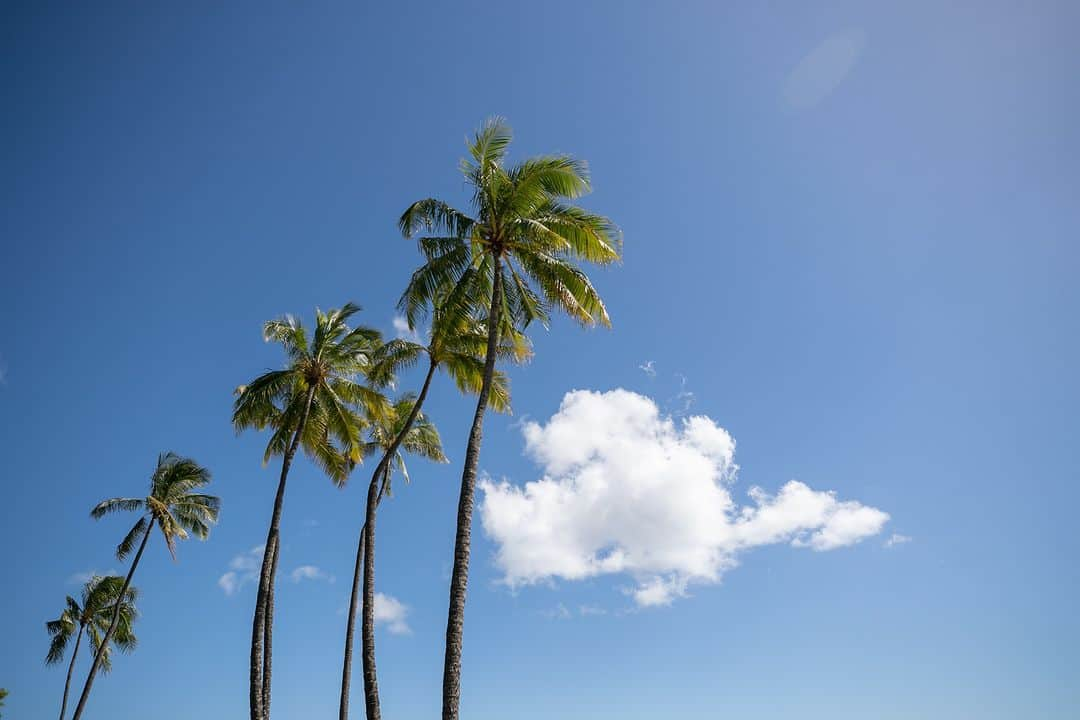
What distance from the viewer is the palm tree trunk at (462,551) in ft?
39.3

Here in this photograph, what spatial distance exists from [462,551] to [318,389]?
11.0 m

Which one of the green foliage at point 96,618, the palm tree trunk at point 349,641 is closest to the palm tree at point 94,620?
the green foliage at point 96,618

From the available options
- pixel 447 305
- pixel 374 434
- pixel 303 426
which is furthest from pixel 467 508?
pixel 374 434

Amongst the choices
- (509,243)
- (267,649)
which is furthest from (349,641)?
(509,243)

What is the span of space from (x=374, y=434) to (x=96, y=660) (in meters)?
15.7

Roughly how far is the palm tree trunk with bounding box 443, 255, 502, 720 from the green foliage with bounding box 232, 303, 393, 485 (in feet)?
23.2

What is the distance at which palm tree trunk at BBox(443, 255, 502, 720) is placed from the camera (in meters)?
12.0

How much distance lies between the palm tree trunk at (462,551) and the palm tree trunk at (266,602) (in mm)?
8834

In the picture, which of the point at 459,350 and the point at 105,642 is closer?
the point at 459,350

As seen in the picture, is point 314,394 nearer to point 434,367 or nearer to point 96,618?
point 434,367

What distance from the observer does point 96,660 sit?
92.5 feet

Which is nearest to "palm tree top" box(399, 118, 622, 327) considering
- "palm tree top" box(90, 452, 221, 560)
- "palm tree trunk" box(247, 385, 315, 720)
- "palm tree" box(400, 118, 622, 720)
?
"palm tree" box(400, 118, 622, 720)

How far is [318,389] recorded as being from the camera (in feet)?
71.8

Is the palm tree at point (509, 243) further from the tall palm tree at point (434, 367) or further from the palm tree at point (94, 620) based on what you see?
the palm tree at point (94, 620)
